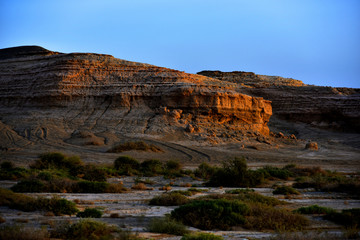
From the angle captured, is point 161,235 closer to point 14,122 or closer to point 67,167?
point 67,167

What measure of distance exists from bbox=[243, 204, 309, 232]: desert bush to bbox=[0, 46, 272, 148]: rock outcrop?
27.2 metres

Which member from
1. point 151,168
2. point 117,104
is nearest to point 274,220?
point 151,168

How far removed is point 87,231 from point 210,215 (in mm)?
3058

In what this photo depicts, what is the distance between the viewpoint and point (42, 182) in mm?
13406

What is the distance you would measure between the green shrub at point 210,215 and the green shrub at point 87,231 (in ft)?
7.09

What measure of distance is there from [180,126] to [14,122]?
1723 cm

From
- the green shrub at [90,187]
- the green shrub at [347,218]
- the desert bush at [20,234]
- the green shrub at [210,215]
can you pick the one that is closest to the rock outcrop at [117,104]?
the green shrub at [90,187]

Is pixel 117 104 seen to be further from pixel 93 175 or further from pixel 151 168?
pixel 93 175

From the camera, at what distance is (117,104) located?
4106cm

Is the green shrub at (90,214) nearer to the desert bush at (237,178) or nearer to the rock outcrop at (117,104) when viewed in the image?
the desert bush at (237,178)

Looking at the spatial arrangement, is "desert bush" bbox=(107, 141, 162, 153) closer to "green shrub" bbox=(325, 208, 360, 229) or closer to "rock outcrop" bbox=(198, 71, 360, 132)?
"green shrub" bbox=(325, 208, 360, 229)

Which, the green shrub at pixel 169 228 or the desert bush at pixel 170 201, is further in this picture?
the desert bush at pixel 170 201

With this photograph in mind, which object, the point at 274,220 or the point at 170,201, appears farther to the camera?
the point at 170,201

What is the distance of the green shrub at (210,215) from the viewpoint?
855 cm
